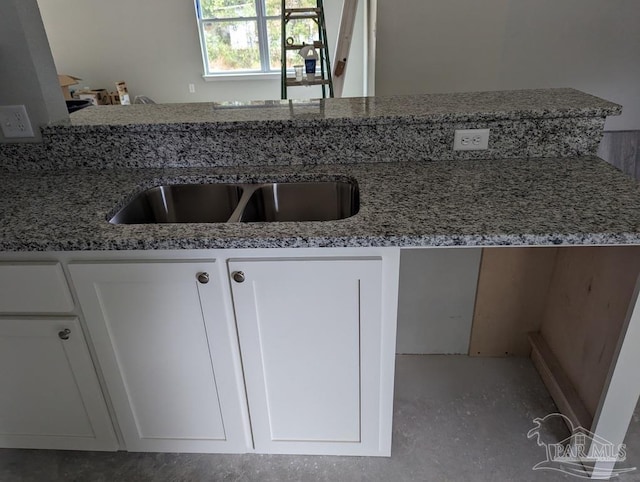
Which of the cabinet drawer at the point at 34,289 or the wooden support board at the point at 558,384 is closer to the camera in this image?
the cabinet drawer at the point at 34,289

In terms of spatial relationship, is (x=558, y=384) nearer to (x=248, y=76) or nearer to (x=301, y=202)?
(x=301, y=202)

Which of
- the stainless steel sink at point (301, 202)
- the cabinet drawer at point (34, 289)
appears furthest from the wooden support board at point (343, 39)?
the cabinet drawer at point (34, 289)

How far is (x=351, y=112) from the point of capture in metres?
1.50

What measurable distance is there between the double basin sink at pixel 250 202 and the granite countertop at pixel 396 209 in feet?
0.11

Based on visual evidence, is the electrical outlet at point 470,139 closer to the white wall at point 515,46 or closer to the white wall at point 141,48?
the white wall at point 515,46

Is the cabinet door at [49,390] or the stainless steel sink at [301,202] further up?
the stainless steel sink at [301,202]

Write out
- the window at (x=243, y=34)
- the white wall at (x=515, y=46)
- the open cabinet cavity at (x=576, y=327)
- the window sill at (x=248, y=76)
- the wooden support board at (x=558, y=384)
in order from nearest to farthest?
the open cabinet cavity at (x=576, y=327) < the wooden support board at (x=558, y=384) < the white wall at (x=515, y=46) < the window at (x=243, y=34) < the window sill at (x=248, y=76)

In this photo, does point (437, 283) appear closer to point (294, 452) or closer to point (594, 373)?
point (594, 373)

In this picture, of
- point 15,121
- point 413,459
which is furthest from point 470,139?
point 15,121

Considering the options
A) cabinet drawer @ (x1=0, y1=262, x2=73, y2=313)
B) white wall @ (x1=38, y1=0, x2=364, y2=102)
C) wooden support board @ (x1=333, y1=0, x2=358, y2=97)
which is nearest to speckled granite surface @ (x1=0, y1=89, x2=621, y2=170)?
cabinet drawer @ (x1=0, y1=262, x2=73, y2=313)

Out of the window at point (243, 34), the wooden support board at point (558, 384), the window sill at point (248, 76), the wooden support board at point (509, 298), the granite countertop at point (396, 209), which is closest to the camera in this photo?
the granite countertop at point (396, 209)

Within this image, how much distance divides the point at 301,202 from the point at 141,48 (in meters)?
5.96

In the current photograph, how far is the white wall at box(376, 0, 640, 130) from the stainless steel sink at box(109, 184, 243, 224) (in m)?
1.84

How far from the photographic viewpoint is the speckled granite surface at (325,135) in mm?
1373
